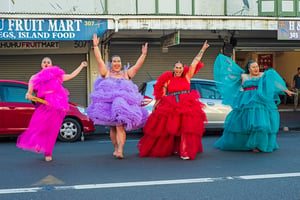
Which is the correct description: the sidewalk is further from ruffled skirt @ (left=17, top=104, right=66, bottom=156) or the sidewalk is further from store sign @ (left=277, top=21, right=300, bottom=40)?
ruffled skirt @ (left=17, top=104, right=66, bottom=156)

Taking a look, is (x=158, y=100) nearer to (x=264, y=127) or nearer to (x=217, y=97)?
(x=264, y=127)

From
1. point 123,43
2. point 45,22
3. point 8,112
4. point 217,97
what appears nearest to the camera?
point 8,112


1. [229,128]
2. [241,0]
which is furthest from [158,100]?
[241,0]

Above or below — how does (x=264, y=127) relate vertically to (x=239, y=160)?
above

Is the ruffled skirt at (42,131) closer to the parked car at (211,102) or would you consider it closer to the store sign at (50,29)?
the parked car at (211,102)

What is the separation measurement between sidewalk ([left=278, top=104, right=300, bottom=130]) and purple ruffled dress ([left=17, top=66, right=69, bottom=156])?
7.95m

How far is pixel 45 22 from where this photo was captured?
1368 centimetres

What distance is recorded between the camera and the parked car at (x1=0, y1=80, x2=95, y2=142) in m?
10.0

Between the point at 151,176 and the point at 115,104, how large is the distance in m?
1.41

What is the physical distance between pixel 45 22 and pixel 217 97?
19.5 ft

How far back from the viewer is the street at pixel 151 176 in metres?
5.23

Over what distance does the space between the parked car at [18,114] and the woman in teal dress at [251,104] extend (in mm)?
3820

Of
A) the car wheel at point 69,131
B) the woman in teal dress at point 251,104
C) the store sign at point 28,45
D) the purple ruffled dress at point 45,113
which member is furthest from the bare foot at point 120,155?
the store sign at point 28,45

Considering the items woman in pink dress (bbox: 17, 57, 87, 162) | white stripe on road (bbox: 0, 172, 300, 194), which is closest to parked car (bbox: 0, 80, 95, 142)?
woman in pink dress (bbox: 17, 57, 87, 162)
